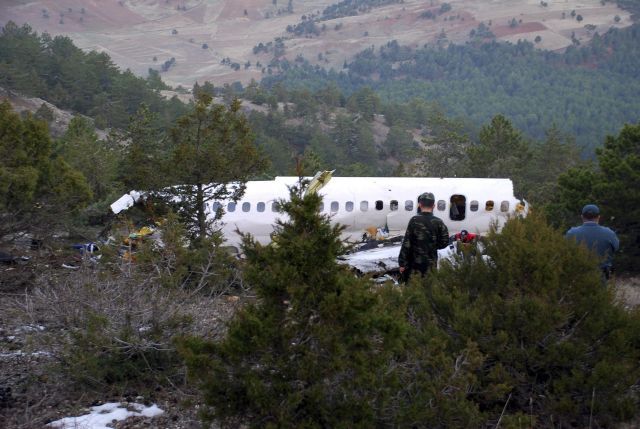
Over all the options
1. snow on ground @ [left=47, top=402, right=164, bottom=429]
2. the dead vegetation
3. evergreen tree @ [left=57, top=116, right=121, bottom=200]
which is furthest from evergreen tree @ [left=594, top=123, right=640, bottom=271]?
evergreen tree @ [left=57, top=116, right=121, bottom=200]

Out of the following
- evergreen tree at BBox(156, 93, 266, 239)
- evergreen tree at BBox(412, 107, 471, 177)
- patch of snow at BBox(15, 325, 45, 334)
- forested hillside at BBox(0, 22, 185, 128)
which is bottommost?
evergreen tree at BBox(412, 107, 471, 177)

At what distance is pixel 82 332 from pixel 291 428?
288 cm

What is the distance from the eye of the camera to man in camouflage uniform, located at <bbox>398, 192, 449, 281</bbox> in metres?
8.61

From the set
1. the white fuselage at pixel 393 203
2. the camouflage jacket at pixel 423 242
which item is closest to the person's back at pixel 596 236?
the camouflage jacket at pixel 423 242

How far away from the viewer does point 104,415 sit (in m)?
6.22

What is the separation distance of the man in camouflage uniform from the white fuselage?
15.4 m

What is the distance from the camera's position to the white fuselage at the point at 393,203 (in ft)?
78.7

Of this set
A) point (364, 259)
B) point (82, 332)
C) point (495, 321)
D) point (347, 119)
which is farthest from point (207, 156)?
point (347, 119)

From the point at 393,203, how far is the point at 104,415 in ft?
61.4

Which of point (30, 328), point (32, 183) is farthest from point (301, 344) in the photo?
point (32, 183)

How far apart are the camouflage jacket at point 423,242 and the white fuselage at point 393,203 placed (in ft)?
50.5

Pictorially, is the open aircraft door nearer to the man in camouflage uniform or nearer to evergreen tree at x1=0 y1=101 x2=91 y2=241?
evergreen tree at x1=0 y1=101 x2=91 y2=241

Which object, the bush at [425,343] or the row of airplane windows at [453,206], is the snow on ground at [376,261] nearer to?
the row of airplane windows at [453,206]

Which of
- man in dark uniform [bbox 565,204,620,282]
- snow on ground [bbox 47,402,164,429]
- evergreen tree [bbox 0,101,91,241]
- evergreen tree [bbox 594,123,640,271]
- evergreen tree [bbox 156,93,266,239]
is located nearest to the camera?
snow on ground [bbox 47,402,164,429]
